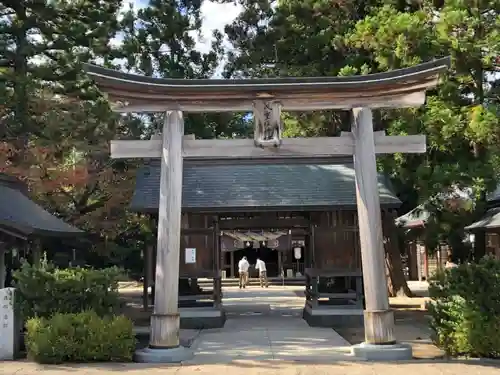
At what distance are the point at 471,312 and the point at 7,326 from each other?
26.7ft

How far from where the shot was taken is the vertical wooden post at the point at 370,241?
10.5m

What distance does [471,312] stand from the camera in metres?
10.0

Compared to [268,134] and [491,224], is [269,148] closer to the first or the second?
[268,134]

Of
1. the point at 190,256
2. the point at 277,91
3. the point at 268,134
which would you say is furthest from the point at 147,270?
the point at 277,91

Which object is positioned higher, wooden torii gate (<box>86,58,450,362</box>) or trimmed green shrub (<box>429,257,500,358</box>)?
wooden torii gate (<box>86,58,450,362</box>)

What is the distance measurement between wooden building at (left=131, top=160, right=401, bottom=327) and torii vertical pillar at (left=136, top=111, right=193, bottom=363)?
5104mm

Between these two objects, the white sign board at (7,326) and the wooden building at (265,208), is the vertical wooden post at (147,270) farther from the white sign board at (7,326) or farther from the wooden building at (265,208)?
the white sign board at (7,326)

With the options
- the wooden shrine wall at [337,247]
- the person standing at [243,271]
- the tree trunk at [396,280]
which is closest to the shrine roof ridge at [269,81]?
the wooden shrine wall at [337,247]

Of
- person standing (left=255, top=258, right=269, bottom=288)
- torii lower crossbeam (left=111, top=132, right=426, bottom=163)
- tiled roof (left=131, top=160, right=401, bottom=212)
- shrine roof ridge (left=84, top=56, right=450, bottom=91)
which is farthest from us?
person standing (left=255, top=258, right=269, bottom=288)

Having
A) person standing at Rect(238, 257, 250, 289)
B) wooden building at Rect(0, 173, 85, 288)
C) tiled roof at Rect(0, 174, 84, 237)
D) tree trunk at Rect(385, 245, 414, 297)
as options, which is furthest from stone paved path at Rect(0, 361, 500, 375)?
person standing at Rect(238, 257, 250, 289)

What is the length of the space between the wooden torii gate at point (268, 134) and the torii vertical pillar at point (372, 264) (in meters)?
0.02

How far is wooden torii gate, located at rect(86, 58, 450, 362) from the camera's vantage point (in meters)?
10.6

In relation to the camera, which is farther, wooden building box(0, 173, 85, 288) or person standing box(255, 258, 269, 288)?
person standing box(255, 258, 269, 288)

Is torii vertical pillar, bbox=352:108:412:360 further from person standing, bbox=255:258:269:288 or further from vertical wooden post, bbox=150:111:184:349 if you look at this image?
person standing, bbox=255:258:269:288
